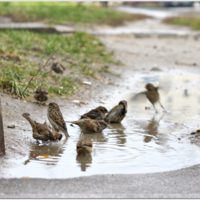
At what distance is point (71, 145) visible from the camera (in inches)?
212

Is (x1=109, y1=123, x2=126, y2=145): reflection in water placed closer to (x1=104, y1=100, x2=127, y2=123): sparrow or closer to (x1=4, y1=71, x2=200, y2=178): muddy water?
(x1=4, y1=71, x2=200, y2=178): muddy water

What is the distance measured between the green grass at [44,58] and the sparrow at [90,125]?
1.31 meters

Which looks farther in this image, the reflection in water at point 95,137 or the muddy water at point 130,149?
the reflection in water at point 95,137

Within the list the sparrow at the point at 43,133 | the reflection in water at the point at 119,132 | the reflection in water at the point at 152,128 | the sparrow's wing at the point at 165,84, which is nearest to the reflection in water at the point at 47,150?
the sparrow at the point at 43,133

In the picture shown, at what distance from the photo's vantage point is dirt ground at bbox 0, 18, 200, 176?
5.47 meters

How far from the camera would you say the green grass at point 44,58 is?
7.73 metres

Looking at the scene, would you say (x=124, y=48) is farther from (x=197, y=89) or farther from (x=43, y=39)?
(x=197, y=89)

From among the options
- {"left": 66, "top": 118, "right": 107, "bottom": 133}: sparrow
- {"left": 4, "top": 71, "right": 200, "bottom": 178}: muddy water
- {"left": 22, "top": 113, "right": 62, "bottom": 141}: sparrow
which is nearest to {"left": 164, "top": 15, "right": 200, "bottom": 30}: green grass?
{"left": 4, "top": 71, "right": 200, "bottom": 178}: muddy water

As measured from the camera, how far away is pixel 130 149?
17.4 ft

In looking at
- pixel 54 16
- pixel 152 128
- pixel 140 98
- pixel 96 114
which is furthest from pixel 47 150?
pixel 54 16

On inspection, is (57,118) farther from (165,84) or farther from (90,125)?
(165,84)

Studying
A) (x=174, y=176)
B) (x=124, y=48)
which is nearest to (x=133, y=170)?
(x=174, y=176)

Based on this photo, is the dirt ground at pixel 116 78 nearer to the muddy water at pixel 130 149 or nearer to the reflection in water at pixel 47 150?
the reflection in water at pixel 47 150

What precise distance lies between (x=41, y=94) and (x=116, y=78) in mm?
4196
